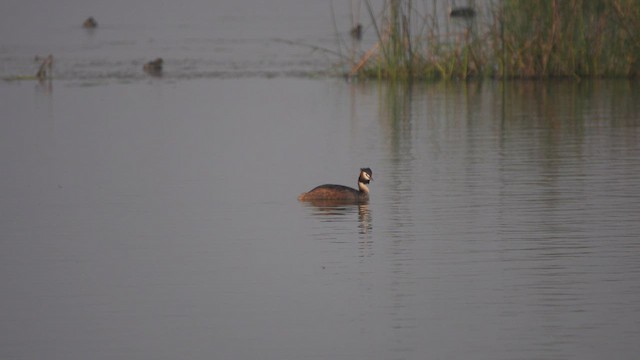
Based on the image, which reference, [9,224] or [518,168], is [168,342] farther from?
[518,168]

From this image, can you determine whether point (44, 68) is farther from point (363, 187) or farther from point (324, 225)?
point (324, 225)

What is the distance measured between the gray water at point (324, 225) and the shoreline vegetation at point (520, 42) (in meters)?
0.35

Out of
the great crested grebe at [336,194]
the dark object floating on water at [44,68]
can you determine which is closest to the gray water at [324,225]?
the great crested grebe at [336,194]

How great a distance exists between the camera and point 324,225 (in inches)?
493

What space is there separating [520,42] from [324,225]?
12019mm

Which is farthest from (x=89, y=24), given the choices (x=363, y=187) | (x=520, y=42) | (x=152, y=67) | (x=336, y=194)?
(x=336, y=194)

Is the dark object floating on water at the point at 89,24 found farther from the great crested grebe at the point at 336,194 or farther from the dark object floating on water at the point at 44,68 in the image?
the great crested grebe at the point at 336,194

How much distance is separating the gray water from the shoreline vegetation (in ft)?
1.15

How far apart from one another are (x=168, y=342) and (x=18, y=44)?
30615 mm

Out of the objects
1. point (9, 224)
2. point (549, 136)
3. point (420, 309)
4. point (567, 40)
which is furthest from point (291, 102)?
point (420, 309)

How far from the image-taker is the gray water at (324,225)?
28.7 ft

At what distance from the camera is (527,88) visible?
23984 millimetres

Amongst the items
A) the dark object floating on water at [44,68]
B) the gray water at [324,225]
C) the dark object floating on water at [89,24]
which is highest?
the dark object floating on water at [89,24]

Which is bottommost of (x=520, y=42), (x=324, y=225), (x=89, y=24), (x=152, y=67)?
(x=324, y=225)
